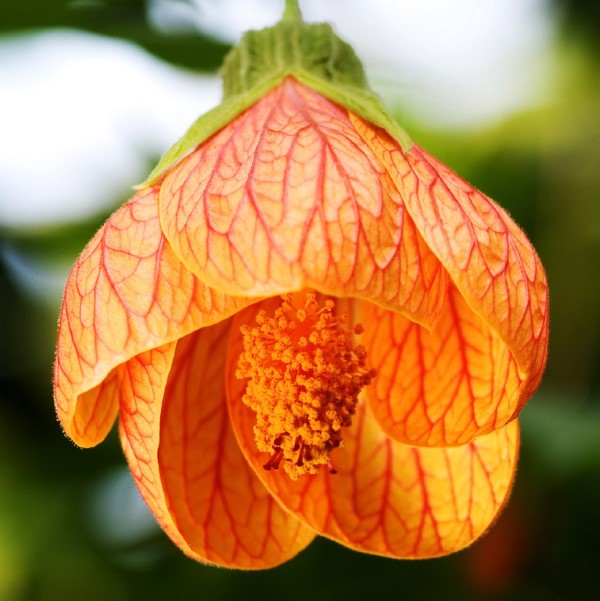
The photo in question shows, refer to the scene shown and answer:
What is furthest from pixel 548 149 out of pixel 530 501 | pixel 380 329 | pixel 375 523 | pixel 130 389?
pixel 130 389

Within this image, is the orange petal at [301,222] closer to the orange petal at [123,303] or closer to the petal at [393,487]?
the orange petal at [123,303]

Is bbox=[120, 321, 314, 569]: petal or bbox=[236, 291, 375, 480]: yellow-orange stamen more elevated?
bbox=[236, 291, 375, 480]: yellow-orange stamen

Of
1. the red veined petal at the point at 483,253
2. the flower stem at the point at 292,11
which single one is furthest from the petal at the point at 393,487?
the flower stem at the point at 292,11

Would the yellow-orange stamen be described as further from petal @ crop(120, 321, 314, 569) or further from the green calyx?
the green calyx

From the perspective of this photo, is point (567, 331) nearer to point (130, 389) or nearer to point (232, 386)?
point (232, 386)

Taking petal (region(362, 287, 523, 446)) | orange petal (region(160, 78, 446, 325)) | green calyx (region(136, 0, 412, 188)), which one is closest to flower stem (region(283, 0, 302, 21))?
green calyx (region(136, 0, 412, 188))

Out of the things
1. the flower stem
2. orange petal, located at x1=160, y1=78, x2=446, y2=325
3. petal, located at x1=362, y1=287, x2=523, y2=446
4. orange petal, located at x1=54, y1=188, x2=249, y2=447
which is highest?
the flower stem
